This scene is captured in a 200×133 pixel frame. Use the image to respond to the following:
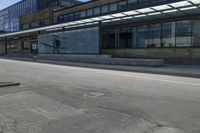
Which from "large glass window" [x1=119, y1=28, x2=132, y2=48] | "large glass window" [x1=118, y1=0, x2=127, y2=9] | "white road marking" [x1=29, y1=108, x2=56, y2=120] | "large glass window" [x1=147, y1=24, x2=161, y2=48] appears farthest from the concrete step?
"white road marking" [x1=29, y1=108, x2=56, y2=120]

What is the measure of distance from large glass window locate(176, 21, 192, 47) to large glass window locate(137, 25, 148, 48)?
3.95m

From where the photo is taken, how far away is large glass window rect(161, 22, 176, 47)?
2556 centimetres

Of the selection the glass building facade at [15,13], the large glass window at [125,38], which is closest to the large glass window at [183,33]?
the large glass window at [125,38]

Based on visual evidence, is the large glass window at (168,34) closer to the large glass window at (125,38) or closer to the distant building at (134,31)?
the distant building at (134,31)

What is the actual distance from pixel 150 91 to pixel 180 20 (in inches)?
668

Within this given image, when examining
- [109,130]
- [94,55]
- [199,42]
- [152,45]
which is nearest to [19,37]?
[94,55]

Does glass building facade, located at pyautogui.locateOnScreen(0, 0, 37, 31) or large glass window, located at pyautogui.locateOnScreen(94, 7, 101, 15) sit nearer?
large glass window, located at pyautogui.locateOnScreen(94, 7, 101, 15)

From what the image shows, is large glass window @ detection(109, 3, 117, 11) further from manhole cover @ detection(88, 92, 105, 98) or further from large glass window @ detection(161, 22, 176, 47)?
manhole cover @ detection(88, 92, 105, 98)

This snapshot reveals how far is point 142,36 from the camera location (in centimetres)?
2884

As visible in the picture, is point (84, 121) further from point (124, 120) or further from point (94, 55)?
point (94, 55)

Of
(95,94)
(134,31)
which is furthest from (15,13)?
(95,94)

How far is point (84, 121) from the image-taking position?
19.7ft

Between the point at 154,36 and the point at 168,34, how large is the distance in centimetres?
179

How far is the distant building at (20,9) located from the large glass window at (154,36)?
35561 millimetres
